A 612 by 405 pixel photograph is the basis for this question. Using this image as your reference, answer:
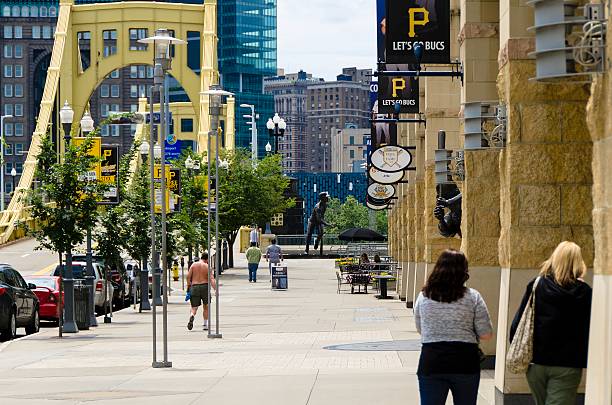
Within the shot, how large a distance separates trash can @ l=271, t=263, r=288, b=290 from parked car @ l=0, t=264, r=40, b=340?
74.0 ft

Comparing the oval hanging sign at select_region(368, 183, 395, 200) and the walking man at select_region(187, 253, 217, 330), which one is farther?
the oval hanging sign at select_region(368, 183, 395, 200)

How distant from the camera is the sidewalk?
1689 cm

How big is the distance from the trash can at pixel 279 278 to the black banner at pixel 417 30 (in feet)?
103

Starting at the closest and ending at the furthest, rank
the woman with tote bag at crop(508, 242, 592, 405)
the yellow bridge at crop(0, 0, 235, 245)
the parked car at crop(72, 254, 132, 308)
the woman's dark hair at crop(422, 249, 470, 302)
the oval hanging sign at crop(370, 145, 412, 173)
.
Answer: the woman with tote bag at crop(508, 242, 592, 405) < the woman's dark hair at crop(422, 249, 470, 302) < the oval hanging sign at crop(370, 145, 412, 173) < the parked car at crop(72, 254, 132, 308) < the yellow bridge at crop(0, 0, 235, 245)

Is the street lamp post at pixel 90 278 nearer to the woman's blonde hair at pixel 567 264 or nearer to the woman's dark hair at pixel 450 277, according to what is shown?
the woman's dark hair at pixel 450 277

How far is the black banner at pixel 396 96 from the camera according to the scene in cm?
3050

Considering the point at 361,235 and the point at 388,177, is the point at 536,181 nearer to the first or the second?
the point at 388,177

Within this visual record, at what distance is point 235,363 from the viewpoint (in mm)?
21766

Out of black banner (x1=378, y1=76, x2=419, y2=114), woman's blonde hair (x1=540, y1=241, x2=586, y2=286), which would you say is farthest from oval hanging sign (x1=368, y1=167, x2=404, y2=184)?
woman's blonde hair (x1=540, y1=241, x2=586, y2=286)

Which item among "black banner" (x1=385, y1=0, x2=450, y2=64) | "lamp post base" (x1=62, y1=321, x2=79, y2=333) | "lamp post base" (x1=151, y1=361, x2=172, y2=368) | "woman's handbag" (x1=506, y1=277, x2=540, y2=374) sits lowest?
"lamp post base" (x1=62, y1=321, x2=79, y2=333)

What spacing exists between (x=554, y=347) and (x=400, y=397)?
19.8 ft

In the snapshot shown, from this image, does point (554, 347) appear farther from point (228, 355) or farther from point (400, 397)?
point (228, 355)

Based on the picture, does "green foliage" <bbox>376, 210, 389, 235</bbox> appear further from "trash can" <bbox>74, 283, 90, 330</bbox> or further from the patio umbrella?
"trash can" <bbox>74, 283, 90, 330</bbox>

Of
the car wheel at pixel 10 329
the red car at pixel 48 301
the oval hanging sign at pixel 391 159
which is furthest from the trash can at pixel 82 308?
the oval hanging sign at pixel 391 159
